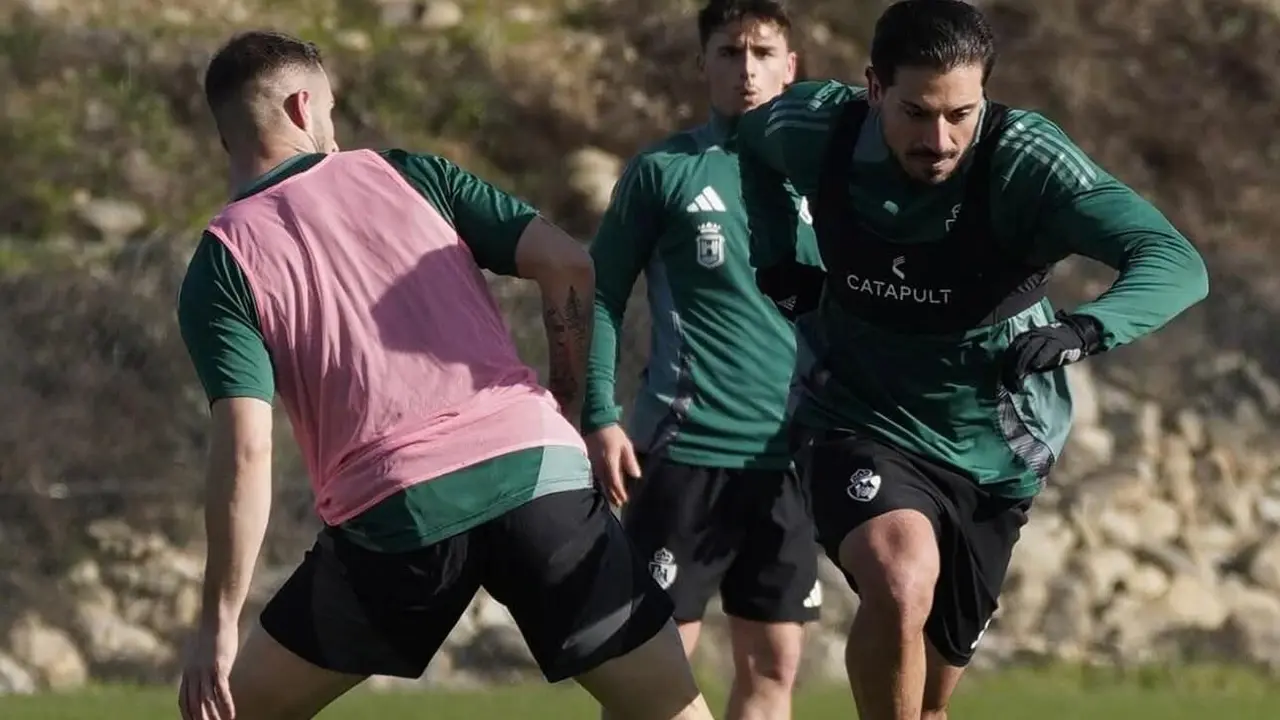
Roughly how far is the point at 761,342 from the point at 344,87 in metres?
10.5

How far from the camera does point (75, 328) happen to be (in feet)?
40.2

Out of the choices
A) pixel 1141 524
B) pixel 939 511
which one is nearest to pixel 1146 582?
pixel 1141 524

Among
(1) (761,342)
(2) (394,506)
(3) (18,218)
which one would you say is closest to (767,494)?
(1) (761,342)

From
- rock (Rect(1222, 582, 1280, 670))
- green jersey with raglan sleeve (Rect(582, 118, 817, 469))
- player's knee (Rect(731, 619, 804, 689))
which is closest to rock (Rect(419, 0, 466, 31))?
rock (Rect(1222, 582, 1280, 670))

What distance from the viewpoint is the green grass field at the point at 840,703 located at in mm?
9188

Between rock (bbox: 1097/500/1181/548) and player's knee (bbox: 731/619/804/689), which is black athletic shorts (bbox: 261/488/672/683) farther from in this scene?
rock (bbox: 1097/500/1181/548)

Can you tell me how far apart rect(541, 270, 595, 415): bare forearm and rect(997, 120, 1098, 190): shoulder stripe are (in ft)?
3.53

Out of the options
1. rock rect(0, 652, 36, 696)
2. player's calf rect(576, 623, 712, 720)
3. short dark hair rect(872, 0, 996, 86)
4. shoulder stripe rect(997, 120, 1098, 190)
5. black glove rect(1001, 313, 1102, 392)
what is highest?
short dark hair rect(872, 0, 996, 86)

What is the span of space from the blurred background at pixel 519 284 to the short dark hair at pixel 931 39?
6.04 m

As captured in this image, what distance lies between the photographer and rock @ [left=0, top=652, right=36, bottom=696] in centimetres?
1124

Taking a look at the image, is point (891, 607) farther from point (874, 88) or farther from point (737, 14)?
point (737, 14)

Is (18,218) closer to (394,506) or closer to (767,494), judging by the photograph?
(767,494)

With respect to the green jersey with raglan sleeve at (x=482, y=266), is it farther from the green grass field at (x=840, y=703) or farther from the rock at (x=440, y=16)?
the rock at (x=440, y=16)

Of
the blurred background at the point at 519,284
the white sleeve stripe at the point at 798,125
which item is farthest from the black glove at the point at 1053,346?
the blurred background at the point at 519,284
